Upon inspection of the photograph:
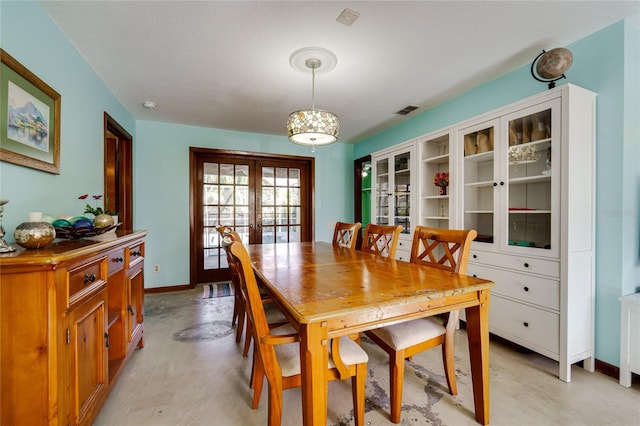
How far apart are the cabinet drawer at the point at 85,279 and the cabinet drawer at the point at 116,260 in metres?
0.10

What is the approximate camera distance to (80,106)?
2.11 m

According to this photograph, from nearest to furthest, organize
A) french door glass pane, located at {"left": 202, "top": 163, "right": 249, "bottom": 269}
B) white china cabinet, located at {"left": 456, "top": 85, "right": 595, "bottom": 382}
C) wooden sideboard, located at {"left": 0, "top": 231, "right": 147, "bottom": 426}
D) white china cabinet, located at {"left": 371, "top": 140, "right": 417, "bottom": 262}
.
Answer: wooden sideboard, located at {"left": 0, "top": 231, "right": 147, "bottom": 426} < white china cabinet, located at {"left": 456, "top": 85, "right": 595, "bottom": 382} < white china cabinet, located at {"left": 371, "top": 140, "right": 417, "bottom": 262} < french door glass pane, located at {"left": 202, "top": 163, "right": 249, "bottom": 269}

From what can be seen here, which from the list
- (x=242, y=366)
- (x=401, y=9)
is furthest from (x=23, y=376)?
(x=401, y=9)

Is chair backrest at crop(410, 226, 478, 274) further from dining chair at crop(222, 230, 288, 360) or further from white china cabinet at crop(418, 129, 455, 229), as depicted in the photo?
white china cabinet at crop(418, 129, 455, 229)

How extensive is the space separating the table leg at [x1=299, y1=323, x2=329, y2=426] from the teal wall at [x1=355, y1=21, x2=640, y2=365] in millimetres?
2162

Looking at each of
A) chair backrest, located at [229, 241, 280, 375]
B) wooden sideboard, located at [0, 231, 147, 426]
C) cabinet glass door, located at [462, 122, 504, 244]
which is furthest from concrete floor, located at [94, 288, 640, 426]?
cabinet glass door, located at [462, 122, 504, 244]

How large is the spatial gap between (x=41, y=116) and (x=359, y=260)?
7.23 ft

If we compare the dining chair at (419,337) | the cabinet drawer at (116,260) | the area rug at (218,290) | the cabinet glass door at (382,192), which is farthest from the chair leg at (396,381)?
the area rug at (218,290)

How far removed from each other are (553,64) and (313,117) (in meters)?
1.81

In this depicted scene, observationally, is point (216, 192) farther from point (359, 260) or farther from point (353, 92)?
point (359, 260)

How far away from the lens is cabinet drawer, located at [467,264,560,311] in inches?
71.9

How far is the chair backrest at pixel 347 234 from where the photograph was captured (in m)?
2.57

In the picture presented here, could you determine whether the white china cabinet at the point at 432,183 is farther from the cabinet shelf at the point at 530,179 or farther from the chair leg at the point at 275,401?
the chair leg at the point at 275,401

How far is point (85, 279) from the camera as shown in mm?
1201
